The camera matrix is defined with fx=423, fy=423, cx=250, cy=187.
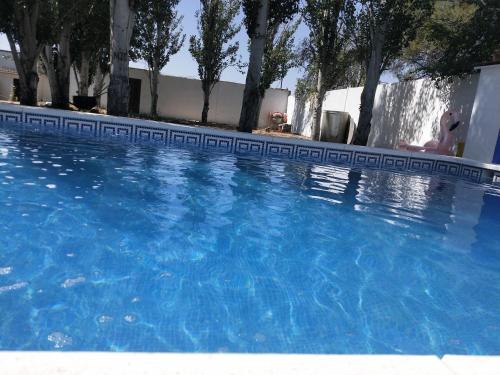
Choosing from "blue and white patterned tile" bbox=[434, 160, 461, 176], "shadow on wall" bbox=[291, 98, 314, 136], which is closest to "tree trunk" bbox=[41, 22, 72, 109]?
"shadow on wall" bbox=[291, 98, 314, 136]

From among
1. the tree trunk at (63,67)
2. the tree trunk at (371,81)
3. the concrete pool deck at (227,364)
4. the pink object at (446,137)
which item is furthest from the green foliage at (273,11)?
the concrete pool deck at (227,364)

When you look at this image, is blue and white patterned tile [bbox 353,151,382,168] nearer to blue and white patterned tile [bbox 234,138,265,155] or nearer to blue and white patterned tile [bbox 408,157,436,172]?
blue and white patterned tile [bbox 408,157,436,172]

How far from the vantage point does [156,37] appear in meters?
18.0

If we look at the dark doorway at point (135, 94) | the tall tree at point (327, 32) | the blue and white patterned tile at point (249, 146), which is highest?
the tall tree at point (327, 32)

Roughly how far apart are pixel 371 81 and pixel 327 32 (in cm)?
283

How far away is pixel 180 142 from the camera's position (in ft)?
36.0

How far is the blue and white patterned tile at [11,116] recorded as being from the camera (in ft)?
34.2

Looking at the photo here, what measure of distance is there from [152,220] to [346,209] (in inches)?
103

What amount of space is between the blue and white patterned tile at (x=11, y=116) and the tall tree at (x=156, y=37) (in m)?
7.89

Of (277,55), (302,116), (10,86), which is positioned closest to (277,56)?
(277,55)

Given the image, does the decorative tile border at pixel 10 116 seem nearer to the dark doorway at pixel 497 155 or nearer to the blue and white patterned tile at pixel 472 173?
the blue and white patterned tile at pixel 472 173

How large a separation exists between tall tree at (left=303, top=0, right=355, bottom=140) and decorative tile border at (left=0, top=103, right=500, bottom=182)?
4729 mm

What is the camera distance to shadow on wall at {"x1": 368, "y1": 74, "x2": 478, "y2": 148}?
40.2ft

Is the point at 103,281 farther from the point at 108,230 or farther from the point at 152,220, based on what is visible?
A: the point at 152,220
